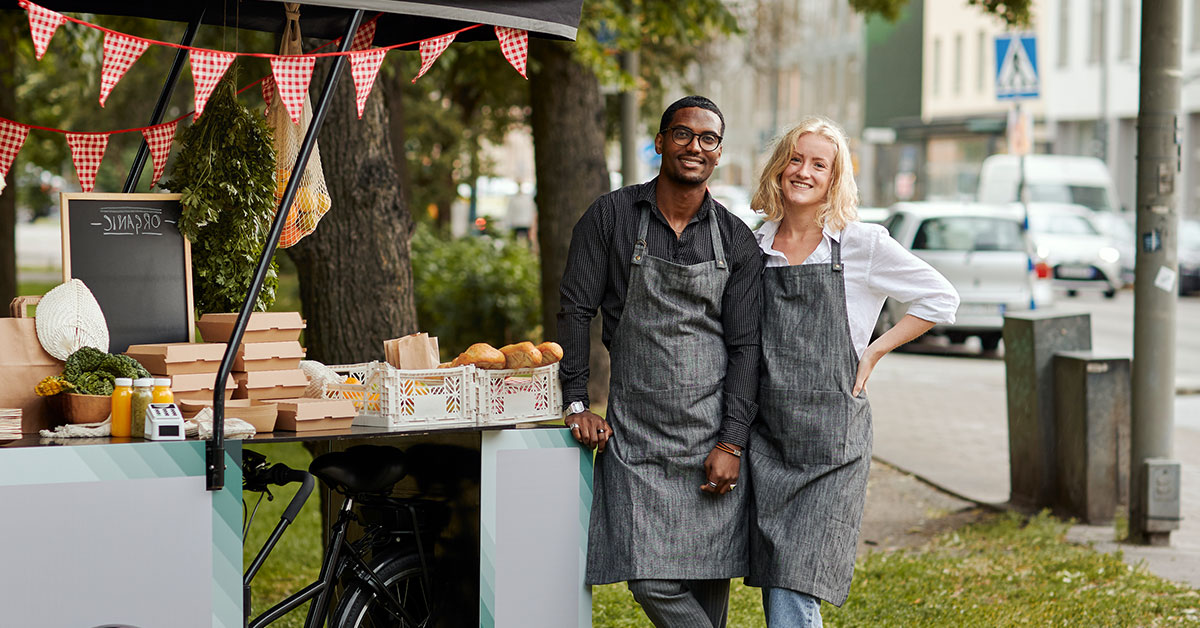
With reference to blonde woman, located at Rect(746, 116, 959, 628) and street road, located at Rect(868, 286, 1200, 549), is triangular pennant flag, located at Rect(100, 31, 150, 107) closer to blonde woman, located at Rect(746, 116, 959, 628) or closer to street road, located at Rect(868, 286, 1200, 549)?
blonde woman, located at Rect(746, 116, 959, 628)

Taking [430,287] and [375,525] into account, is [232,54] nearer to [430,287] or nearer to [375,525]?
[375,525]

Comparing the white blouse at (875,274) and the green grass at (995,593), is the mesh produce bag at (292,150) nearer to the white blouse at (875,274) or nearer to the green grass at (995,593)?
the white blouse at (875,274)

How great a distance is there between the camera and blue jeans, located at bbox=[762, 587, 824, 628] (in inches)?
151

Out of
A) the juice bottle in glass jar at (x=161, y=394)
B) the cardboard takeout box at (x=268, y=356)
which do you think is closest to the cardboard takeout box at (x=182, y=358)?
the cardboard takeout box at (x=268, y=356)

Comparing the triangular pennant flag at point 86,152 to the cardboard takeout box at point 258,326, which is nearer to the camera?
the cardboard takeout box at point 258,326

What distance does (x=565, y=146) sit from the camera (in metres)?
10.6

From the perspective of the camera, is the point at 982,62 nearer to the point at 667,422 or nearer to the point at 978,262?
the point at 978,262

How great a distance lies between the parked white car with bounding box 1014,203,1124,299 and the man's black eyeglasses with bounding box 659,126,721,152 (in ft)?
69.1

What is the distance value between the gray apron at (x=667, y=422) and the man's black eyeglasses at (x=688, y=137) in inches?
8.1

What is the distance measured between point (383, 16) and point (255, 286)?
4.73ft

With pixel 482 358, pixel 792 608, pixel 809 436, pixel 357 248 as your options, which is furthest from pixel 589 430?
pixel 357 248

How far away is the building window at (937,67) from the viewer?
158 ft

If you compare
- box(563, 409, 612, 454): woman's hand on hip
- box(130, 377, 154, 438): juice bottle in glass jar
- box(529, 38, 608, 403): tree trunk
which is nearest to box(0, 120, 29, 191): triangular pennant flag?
box(130, 377, 154, 438): juice bottle in glass jar

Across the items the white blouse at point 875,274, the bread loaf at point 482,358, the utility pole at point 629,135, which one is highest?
the utility pole at point 629,135
